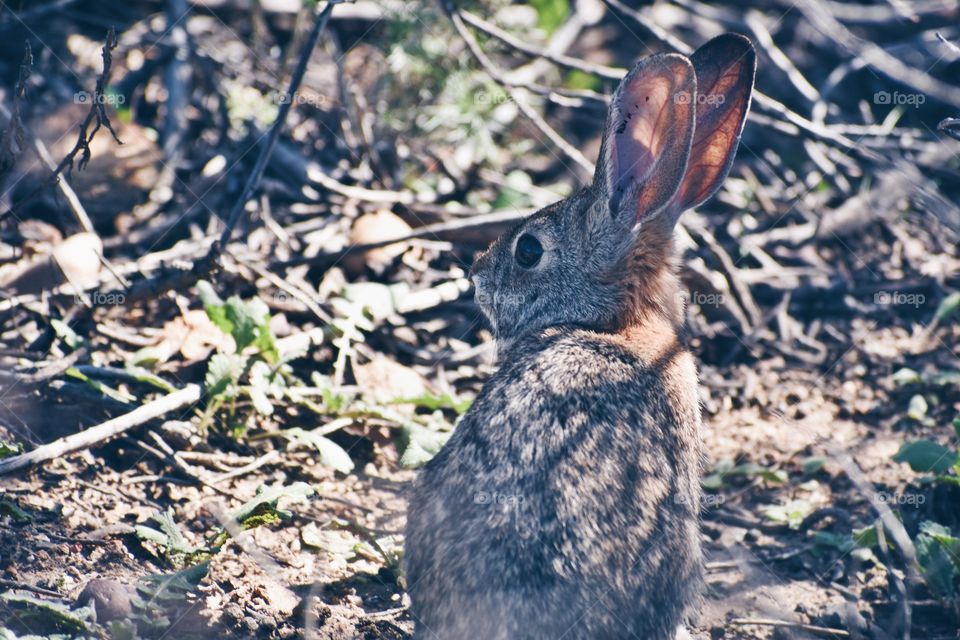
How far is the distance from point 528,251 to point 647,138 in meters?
0.95

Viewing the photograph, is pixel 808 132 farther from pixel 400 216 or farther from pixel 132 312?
pixel 132 312

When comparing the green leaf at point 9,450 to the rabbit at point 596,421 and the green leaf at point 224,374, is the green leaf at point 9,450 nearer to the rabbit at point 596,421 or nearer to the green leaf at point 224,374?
the green leaf at point 224,374

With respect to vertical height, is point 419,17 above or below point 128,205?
above

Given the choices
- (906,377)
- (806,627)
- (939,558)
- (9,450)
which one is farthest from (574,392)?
(906,377)

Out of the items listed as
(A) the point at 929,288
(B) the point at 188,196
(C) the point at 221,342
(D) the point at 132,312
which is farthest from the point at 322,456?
(A) the point at 929,288

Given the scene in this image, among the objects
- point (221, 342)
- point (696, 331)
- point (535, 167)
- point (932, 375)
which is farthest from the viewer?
point (535, 167)

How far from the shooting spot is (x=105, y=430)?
4.41m

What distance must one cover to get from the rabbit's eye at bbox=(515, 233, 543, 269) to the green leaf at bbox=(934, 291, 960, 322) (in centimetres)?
336

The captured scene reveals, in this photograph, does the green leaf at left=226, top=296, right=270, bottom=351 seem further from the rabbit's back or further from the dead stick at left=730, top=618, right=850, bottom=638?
the dead stick at left=730, top=618, right=850, bottom=638

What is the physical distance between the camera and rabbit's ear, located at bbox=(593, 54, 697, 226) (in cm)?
445

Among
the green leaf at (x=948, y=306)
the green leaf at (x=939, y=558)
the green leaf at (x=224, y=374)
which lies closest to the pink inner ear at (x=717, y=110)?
the green leaf at (x=939, y=558)

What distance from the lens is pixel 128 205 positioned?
261 inches

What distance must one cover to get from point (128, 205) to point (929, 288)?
240 inches

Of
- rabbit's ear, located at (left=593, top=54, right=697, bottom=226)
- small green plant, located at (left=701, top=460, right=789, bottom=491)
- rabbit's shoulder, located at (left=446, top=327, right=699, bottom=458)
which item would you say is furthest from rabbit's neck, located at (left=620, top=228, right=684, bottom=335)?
small green plant, located at (left=701, top=460, right=789, bottom=491)
